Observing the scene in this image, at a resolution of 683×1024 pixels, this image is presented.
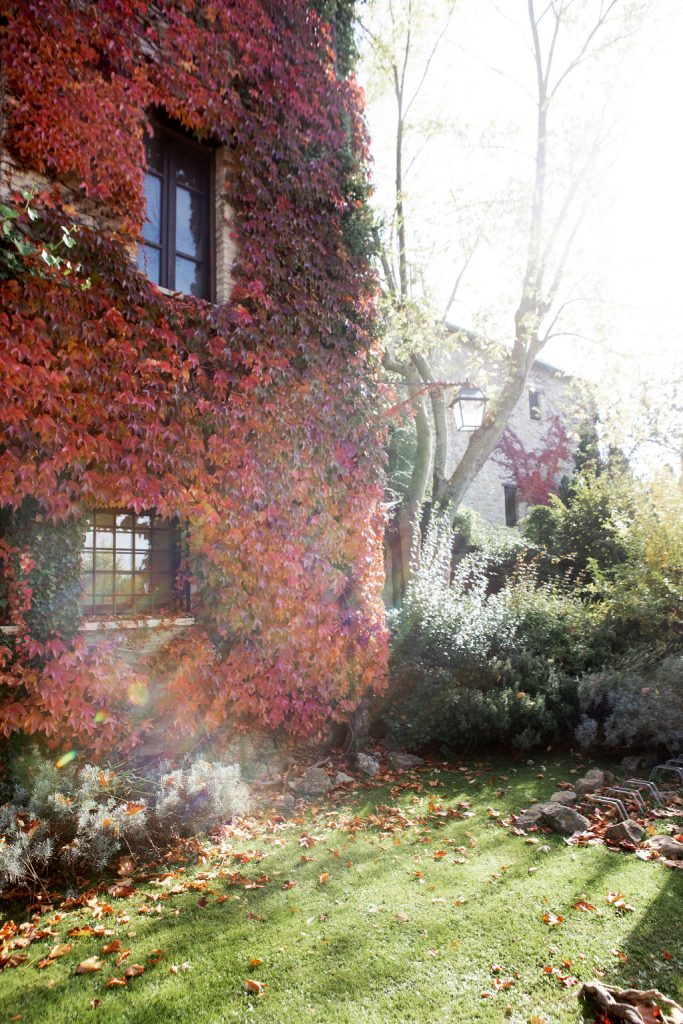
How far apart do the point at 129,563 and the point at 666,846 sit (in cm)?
495

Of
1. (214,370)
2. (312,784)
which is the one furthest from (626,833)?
(214,370)

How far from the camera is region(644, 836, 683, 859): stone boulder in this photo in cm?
435

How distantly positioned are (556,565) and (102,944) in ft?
38.2

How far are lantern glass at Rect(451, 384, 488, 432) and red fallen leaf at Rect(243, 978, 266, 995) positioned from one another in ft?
25.0

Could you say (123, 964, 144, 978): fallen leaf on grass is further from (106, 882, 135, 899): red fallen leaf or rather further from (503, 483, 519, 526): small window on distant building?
(503, 483, 519, 526): small window on distant building

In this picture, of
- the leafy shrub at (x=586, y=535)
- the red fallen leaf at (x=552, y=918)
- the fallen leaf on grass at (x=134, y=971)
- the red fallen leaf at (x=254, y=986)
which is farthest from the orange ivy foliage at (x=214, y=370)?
the leafy shrub at (x=586, y=535)

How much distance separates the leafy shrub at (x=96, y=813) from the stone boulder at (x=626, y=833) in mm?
2748

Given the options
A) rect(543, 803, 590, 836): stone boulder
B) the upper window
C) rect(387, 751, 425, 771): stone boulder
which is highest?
the upper window

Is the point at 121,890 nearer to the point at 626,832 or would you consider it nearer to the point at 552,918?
the point at 552,918

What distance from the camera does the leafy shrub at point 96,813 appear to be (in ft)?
13.4

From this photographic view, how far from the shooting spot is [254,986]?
304cm

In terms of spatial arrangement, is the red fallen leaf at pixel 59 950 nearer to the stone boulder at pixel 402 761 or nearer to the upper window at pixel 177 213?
the stone boulder at pixel 402 761

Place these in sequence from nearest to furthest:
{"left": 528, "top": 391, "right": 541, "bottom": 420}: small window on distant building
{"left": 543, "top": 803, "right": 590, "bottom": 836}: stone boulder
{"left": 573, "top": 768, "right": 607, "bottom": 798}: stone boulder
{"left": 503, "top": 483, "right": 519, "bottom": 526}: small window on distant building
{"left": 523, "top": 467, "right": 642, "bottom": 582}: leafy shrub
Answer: {"left": 543, "top": 803, "right": 590, "bottom": 836}: stone boulder → {"left": 573, "top": 768, "right": 607, "bottom": 798}: stone boulder → {"left": 523, "top": 467, "right": 642, "bottom": 582}: leafy shrub → {"left": 503, "top": 483, "right": 519, "bottom": 526}: small window on distant building → {"left": 528, "top": 391, "right": 541, "bottom": 420}: small window on distant building

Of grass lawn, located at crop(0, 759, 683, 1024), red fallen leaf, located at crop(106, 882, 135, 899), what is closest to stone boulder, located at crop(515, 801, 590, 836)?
grass lawn, located at crop(0, 759, 683, 1024)
